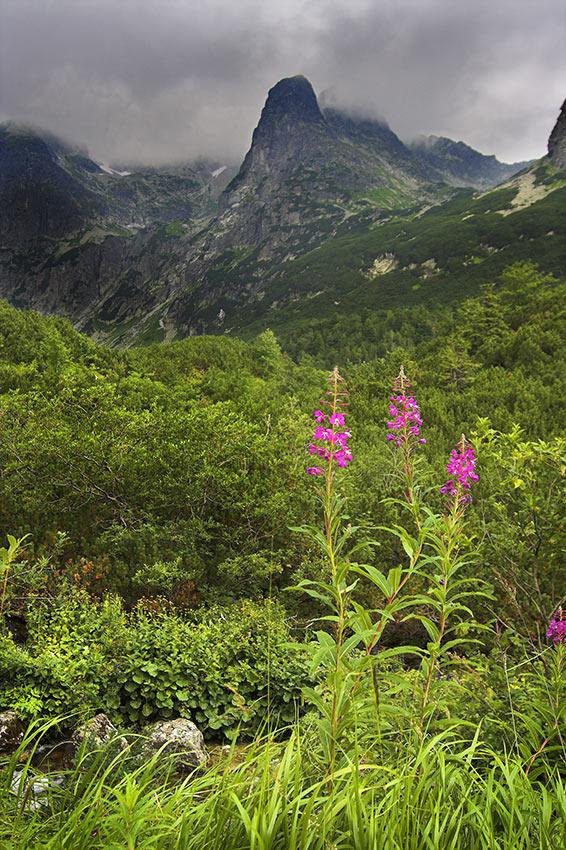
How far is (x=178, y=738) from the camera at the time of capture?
3.85 meters

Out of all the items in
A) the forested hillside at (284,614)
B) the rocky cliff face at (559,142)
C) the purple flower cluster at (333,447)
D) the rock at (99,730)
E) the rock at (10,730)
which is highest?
the rocky cliff face at (559,142)

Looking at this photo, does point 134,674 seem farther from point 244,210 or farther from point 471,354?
point 244,210

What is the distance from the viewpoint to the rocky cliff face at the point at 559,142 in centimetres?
9862

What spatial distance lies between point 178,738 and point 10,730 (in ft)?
5.60

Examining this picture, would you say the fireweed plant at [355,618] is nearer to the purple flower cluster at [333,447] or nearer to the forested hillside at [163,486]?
the purple flower cluster at [333,447]

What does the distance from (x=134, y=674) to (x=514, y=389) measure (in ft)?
62.2

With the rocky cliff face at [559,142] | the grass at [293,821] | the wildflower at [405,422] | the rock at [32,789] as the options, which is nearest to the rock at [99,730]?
the rock at [32,789]

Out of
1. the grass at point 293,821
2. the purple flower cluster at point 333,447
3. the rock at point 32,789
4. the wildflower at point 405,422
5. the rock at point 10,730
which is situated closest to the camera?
the grass at point 293,821

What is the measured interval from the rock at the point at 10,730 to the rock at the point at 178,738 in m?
1.22

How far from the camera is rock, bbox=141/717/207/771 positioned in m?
3.95

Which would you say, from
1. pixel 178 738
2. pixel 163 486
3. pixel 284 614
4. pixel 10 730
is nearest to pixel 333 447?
pixel 178 738

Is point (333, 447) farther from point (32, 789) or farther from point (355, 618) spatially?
point (32, 789)

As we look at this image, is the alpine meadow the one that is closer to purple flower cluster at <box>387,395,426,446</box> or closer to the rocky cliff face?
purple flower cluster at <box>387,395,426,446</box>

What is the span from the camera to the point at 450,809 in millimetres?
1519
